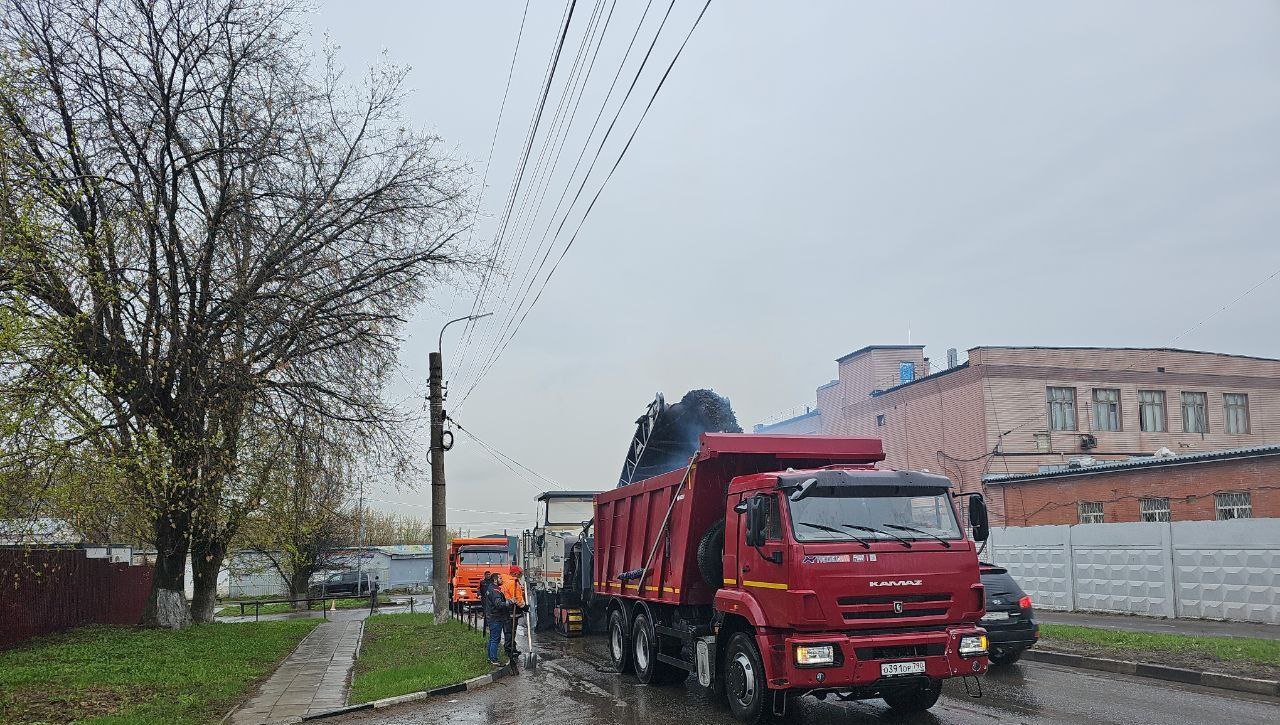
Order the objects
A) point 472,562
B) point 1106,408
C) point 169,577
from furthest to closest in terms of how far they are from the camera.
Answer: point 1106,408
point 472,562
point 169,577

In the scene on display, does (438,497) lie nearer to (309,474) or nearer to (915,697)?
(309,474)

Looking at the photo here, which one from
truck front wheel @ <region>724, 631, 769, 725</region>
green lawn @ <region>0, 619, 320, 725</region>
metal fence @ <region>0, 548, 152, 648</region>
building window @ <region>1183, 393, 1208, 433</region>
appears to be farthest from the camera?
building window @ <region>1183, 393, 1208, 433</region>

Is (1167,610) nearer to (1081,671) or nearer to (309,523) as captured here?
(1081,671)

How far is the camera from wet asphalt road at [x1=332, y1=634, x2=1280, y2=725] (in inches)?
380

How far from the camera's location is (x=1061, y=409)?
39219mm

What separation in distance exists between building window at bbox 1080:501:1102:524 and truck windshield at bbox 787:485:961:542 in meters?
19.9

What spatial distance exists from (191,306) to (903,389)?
32.6 m

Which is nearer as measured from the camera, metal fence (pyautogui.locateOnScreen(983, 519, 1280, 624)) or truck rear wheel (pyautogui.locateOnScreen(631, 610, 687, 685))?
truck rear wheel (pyautogui.locateOnScreen(631, 610, 687, 685))

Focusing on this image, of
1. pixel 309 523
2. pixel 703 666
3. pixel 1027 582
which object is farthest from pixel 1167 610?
pixel 309 523

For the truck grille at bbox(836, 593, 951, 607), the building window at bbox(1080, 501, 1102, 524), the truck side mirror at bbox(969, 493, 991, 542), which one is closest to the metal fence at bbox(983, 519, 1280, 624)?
the building window at bbox(1080, 501, 1102, 524)

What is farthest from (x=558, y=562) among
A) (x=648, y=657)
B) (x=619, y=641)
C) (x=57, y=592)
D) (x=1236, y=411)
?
(x=1236, y=411)

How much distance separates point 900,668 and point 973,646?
875mm

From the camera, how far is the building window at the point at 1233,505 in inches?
908

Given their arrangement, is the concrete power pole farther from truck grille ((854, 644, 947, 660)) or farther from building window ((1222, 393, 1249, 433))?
building window ((1222, 393, 1249, 433))
